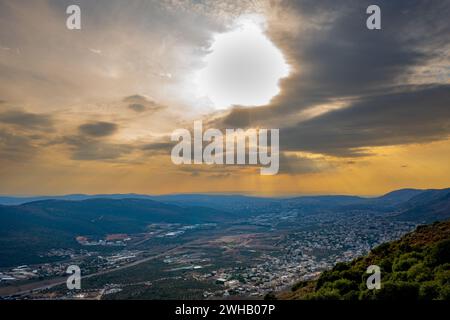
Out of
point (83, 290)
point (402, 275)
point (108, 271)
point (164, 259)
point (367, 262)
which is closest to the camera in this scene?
point (402, 275)

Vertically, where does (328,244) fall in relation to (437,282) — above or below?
below

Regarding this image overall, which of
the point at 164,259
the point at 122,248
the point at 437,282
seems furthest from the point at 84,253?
the point at 437,282

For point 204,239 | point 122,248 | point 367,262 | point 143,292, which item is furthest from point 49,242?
point 367,262

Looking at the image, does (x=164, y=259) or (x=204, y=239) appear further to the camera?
(x=204, y=239)

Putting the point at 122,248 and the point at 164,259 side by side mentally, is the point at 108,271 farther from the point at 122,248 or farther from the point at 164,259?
the point at 122,248
